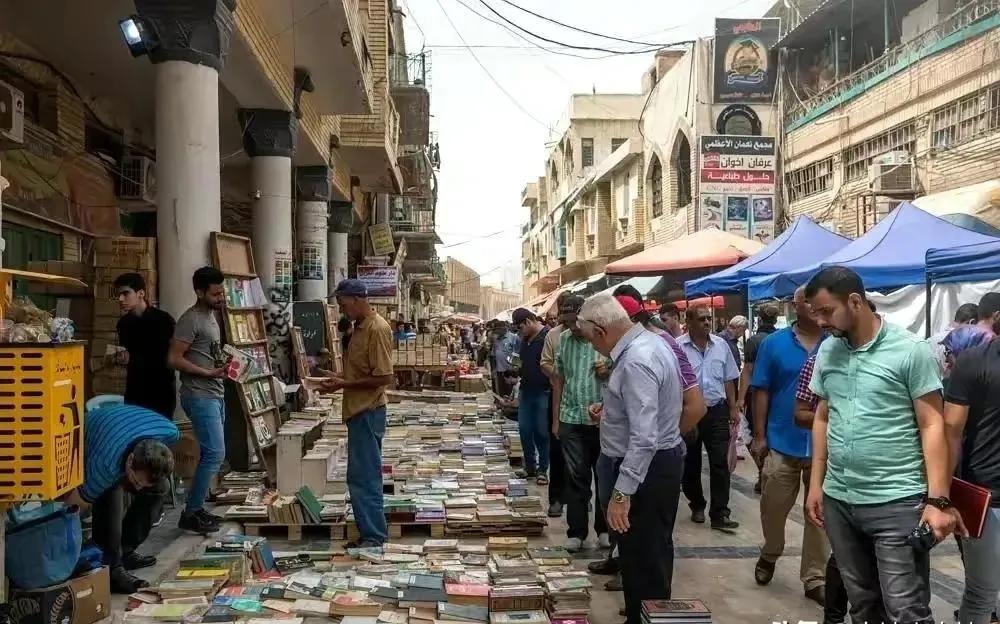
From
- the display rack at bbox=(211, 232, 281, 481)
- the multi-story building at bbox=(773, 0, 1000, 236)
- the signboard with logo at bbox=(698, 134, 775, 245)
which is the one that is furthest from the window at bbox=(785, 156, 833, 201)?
the display rack at bbox=(211, 232, 281, 481)

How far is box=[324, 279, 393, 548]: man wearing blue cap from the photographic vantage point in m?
5.60

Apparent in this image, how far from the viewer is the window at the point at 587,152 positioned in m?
45.5

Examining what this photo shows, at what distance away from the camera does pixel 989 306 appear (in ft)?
20.7

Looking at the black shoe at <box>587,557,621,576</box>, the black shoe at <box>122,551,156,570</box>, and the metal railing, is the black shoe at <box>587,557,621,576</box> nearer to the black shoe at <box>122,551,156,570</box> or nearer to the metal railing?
the black shoe at <box>122,551,156,570</box>

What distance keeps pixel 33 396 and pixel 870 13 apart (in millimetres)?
21184

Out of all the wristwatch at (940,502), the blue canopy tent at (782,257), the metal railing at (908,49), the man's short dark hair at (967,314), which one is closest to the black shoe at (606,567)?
the wristwatch at (940,502)

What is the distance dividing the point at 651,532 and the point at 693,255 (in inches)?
381

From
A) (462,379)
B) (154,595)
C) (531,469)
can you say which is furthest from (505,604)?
(462,379)

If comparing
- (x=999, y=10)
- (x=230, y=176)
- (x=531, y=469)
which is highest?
(x=999, y=10)

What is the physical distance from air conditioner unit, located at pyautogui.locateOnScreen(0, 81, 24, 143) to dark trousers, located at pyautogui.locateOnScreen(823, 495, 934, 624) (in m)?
7.96

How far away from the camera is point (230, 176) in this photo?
16.3 m

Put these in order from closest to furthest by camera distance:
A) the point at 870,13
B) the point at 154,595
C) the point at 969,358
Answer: the point at 969,358, the point at 154,595, the point at 870,13

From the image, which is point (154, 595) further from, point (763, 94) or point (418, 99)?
point (763, 94)

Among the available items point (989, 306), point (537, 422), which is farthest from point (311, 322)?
point (989, 306)
